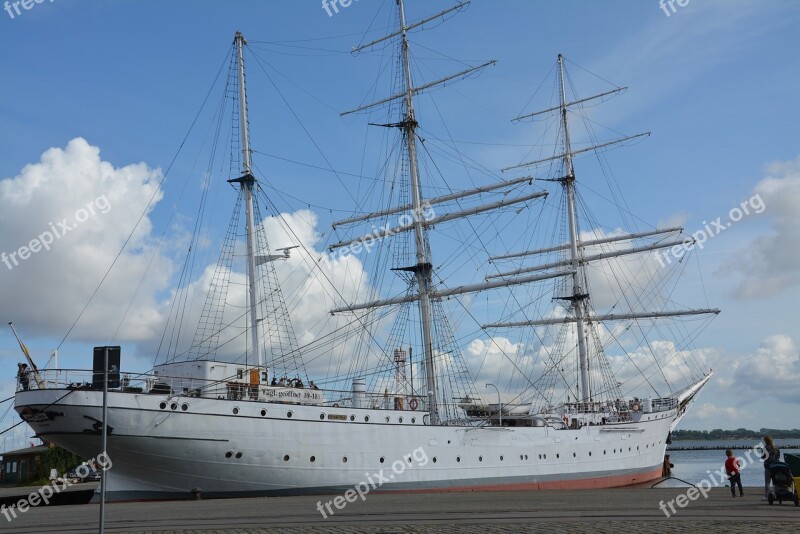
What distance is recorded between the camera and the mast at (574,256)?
51.7 m

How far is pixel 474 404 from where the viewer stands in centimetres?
3844

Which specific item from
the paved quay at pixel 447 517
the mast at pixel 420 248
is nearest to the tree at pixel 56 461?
the mast at pixel 420 248

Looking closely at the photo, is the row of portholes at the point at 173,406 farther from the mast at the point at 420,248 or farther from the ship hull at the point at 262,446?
the mast at the point at 420,248

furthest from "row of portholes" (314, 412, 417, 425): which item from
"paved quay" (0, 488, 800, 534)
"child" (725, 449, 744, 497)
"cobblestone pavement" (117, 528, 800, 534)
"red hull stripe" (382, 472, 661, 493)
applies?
"child" (725, 449, 744, 497)

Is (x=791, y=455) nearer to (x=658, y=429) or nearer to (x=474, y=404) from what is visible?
(x=474, y=404)

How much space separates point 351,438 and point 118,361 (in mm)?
19469

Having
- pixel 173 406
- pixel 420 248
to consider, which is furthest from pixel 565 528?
pixel 420 248

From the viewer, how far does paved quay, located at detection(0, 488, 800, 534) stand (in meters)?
15.2

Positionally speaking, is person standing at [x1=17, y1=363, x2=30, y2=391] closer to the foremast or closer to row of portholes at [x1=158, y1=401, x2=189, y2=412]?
row of portholes at [x1=158, y1=401, x2=189, y2=412]

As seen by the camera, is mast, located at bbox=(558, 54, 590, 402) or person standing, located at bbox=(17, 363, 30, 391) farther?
mast, located at bbox=(558, 54, 590, 402)

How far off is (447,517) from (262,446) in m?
11.7

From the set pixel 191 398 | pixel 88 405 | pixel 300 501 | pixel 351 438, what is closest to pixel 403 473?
pixel 351 438

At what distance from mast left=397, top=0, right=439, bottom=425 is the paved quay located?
1467cm

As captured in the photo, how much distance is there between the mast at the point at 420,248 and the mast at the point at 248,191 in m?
9.87
